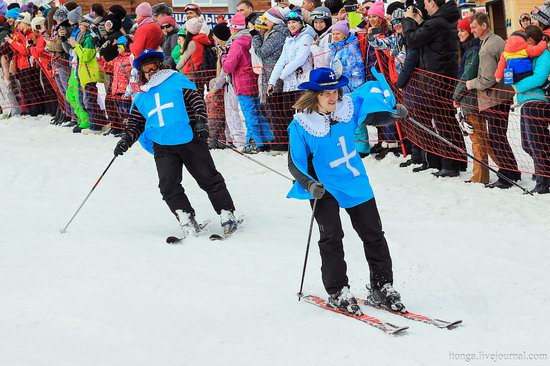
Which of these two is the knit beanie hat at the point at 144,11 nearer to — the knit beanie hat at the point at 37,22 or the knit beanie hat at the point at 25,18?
the knit beanie hat at the point at 37,22

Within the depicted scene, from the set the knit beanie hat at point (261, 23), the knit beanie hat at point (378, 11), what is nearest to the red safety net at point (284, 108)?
the knit beanie hat at point (378, 11)

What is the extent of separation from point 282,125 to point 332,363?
6236 mm

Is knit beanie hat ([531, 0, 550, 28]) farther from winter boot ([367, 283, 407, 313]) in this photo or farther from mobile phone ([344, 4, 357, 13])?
winter boot ([367, 283, 407, 313])

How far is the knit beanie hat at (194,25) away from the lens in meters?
11.1

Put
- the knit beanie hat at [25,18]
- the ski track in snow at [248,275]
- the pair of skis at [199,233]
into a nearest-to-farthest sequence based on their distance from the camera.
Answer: the ski track in snow at [248,275]
the pair of skis at [199,233]
the knit beanie hat at [25,18]

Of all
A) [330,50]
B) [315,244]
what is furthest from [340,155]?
[330,50]

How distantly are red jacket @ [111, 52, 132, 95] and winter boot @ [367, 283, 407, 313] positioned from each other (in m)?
6.90

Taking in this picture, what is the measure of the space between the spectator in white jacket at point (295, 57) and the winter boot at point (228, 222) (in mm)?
2576

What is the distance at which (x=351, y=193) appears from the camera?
5688 millimetres

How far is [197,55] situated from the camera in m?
11.3

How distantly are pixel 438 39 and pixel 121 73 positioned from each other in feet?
15.6

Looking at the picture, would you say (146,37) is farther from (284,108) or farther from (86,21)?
(86,21)

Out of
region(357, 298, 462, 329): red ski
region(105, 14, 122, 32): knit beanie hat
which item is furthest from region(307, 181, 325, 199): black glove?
region(105, 14, 122, 32): knit beanie hat

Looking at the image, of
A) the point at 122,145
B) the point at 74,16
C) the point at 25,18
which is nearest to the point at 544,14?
the point at 122,145
